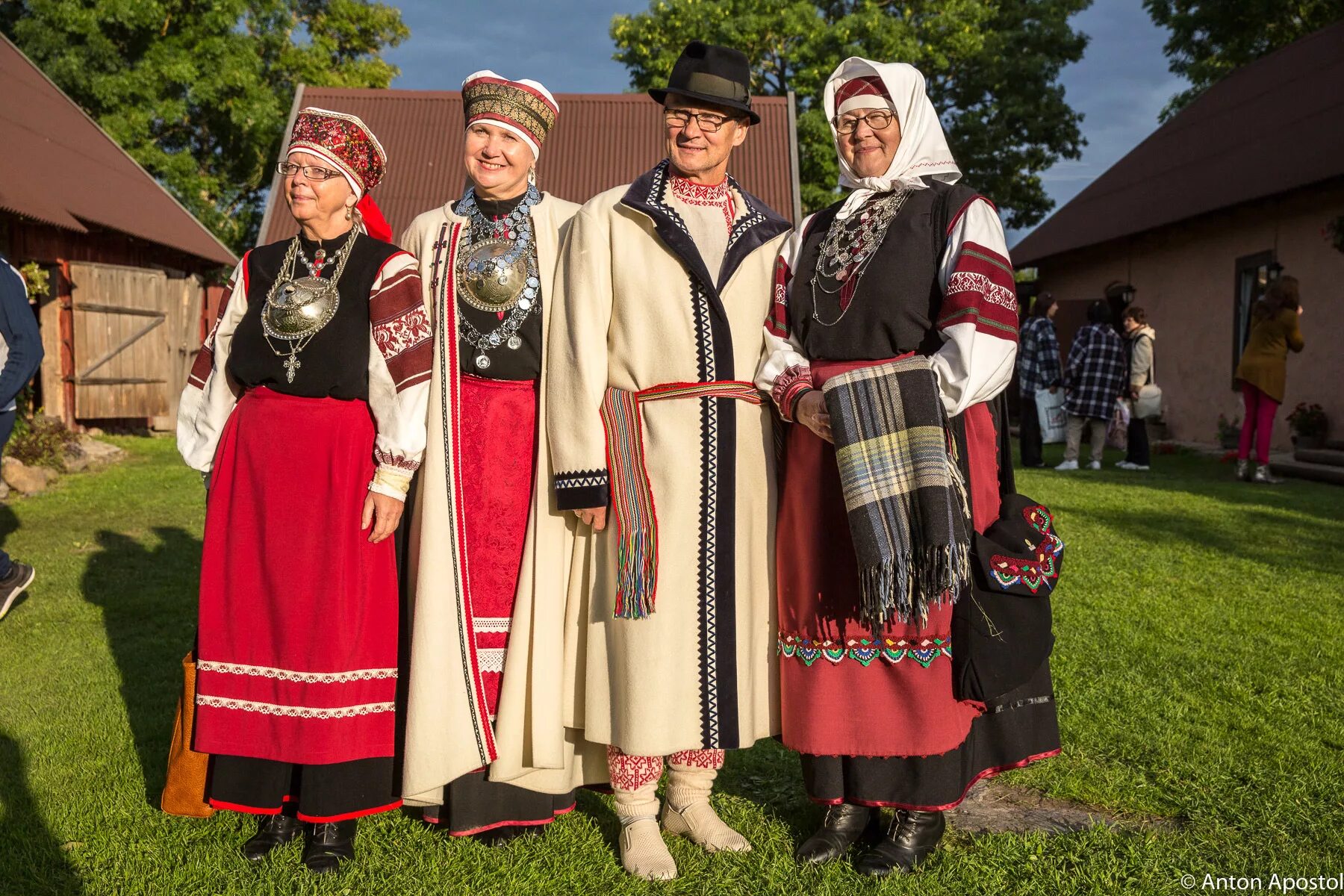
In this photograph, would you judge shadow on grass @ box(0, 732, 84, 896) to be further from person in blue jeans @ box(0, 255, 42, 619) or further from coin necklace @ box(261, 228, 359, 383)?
person in blue jeans @ box(0, 255, 42, 619)

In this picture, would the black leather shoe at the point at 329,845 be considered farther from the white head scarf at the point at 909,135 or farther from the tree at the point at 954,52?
the tree at the point at 954,52

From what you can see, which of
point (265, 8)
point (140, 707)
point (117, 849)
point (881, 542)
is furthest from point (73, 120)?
point (881, 542)

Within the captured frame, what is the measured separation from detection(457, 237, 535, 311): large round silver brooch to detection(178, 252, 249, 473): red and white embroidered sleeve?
627 mm

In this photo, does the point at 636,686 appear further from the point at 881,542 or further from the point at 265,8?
the point at 265,8

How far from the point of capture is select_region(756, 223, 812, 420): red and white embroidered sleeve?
272cm

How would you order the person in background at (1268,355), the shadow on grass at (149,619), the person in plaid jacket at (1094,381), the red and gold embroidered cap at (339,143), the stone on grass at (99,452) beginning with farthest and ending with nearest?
the stone on grass at (99,452) < the person in plaid jacket at (1094,381) < the person in background at (1268,355) < the shadow on grass at (149,619) < the red and gold embroidered cap at (339,143)

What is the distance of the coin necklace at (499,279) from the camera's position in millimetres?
2959

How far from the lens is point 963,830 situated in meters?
3.05

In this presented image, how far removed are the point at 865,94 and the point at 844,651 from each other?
1.46 meters

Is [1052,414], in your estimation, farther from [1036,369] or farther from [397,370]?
[397,370]

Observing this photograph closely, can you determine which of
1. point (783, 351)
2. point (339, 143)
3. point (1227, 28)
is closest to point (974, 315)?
point (783, 351)

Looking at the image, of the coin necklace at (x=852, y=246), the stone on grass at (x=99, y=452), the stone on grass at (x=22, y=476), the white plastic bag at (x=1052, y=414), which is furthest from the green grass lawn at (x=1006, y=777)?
the white plastic bag at (x=1052, y=414)

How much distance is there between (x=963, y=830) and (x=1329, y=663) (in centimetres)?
235

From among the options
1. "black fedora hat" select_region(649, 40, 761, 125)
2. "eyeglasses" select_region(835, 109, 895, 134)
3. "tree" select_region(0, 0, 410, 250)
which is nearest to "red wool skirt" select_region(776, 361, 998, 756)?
"eyeglasses" select_region(835, 109, 895, 134)
